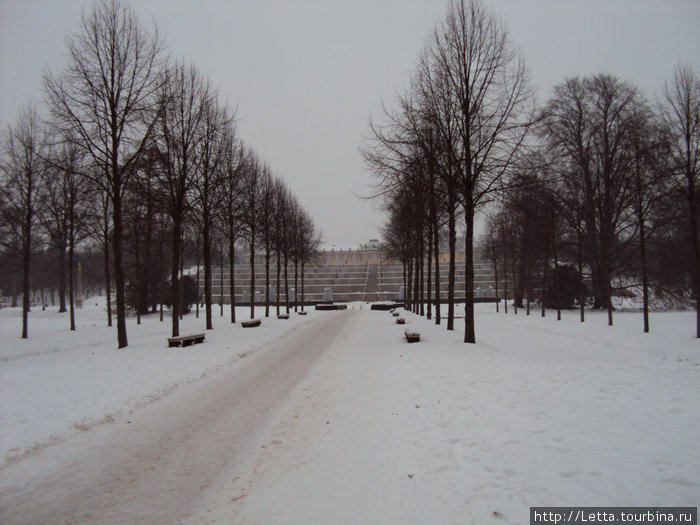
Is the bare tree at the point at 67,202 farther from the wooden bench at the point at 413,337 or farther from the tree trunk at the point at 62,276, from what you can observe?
the wooden bench at the point at 413,337

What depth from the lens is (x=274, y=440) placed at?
5.59m

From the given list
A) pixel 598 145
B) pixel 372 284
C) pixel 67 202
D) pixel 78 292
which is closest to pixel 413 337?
pixel 67 202

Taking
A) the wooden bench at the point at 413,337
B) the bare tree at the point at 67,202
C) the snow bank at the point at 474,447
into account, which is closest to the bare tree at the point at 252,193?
the bare tree at the point at 67,202

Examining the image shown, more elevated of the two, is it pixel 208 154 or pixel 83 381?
pixel 208 154

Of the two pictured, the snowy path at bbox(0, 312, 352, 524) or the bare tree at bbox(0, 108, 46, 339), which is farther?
the bare tree at bbox(0, 108, 46, 339)

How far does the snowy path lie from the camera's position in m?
3.94

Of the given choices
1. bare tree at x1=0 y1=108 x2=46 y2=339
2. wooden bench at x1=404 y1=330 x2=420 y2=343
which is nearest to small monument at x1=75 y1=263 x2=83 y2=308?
bare tree at x1=0 y1=108 x2=46 y2=339

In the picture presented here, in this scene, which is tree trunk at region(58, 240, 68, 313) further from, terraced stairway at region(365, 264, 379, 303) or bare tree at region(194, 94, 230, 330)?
terraced stairway at region(365, 264, 379, 303)

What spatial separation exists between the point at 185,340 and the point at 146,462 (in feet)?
33.7

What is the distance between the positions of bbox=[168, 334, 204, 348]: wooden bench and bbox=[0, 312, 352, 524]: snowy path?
657 centimetres

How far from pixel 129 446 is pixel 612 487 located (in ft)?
18.3

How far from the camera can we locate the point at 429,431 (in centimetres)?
561

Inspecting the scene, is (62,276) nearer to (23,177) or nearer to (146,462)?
(23,177)

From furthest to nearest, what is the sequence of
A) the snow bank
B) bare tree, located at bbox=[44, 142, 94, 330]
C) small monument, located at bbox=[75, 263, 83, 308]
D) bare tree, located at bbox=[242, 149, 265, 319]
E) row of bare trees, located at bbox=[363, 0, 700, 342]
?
A: small monument, located at bbox=[75, 263, 83, 308]
bare tree, located at bbox=[242, 149, 265, 319]
bare tree, located at bbox=[44, 142, 94, 330]
row of bare trees, located at bbox=[363, 0, 700, 342]
the snow bank
